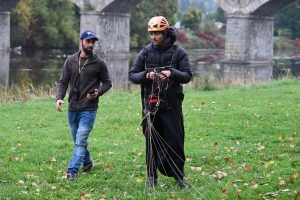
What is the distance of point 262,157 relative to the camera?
780cm

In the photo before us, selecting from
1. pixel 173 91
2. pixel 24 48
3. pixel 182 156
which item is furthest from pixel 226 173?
pixel 24 48

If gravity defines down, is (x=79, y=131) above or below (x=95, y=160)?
above

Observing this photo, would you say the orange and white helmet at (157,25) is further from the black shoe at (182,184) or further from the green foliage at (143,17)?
the green foliage at (143,17)

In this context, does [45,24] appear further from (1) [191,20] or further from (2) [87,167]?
(2) [87,167]

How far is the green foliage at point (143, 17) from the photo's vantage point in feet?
177

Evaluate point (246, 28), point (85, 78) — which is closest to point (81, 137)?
point (85, 78)

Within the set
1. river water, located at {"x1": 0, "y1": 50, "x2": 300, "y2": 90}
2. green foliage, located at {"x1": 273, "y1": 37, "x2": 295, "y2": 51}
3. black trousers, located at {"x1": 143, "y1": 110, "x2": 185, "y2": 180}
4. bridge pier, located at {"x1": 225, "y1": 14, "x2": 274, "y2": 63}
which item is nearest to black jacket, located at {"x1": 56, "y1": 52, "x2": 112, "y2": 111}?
black trousers, located at {"x1": 143, "y1": 110, "x2": 185, "y2": 180}

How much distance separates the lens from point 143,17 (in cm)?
5447

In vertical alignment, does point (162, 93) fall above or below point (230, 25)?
below

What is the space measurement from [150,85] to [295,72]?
27.1 metres

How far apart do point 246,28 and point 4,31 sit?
18.2 meters

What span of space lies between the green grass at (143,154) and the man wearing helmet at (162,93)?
0.29m

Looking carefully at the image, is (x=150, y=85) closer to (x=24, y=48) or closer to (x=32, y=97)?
(x=32, y=97)

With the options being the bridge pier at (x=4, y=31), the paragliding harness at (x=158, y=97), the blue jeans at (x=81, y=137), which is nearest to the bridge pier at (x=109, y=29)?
the bridge pier at (x=4, y=31)
